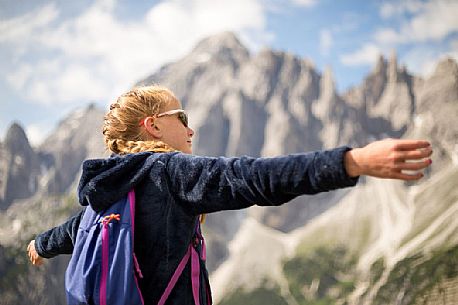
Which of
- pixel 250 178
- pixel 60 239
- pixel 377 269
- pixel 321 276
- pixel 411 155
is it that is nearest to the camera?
pixel 411 155

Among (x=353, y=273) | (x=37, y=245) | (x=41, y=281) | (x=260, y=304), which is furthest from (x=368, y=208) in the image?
(x=37, y=245)

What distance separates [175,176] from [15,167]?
649ft

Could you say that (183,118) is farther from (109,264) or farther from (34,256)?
(34,256)

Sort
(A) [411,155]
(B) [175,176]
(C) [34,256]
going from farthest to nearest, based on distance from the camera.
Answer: (C) [34,256] → (B) [175,176] → (A) [411,155]

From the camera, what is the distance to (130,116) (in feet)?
12.0

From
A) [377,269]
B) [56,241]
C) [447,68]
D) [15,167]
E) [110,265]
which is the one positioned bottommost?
[377,269]

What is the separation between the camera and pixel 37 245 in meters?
4.55

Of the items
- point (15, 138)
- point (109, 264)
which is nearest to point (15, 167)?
point (15, 138)

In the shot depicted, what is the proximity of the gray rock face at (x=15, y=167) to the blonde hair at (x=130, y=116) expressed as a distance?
18808 centimetres

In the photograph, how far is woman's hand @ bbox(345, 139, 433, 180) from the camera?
7.88ft

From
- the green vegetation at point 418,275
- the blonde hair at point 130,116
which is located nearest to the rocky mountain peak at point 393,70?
the green vegetation at point 418,275

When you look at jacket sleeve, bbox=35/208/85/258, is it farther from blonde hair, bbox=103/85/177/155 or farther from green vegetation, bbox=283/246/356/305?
green vegetation, bbox=283/246/356/305

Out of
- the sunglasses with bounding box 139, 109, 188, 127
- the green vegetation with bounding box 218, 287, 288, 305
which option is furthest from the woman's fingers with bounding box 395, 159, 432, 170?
the green vegetation with bounding box 218, 287, 288, 305

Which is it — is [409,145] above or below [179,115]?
below
